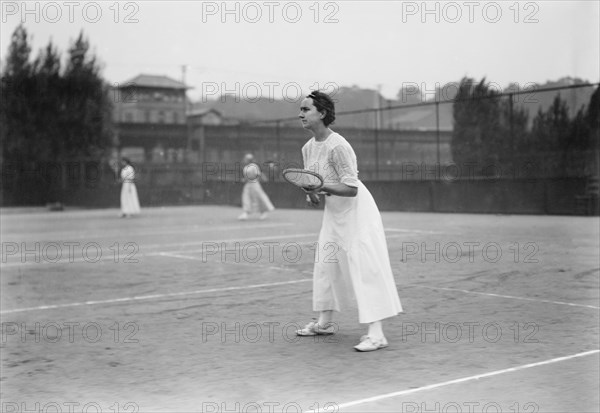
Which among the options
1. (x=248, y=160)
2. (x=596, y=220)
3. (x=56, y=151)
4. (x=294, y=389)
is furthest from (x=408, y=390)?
(x=56, y=151)

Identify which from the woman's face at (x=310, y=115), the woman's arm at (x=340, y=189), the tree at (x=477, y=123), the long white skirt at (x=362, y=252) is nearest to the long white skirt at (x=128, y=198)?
the tree at (x=477, y=123)

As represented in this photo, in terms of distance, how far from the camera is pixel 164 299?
10.1 m

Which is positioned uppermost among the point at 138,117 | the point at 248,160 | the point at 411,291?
the point at 138,117

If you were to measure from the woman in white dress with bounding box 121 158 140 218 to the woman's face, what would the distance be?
81.7 ft

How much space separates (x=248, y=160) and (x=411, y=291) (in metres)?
18.5

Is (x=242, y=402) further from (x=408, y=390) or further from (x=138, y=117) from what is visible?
(x=138, y=117)

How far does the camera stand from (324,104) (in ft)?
22.6

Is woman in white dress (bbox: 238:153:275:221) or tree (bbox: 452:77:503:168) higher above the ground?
tree (bbox: 452:77:503:168)

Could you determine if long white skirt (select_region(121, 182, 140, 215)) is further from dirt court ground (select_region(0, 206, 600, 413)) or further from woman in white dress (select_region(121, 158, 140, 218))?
dirt court ground (select_region(0, 206, 600, 413))

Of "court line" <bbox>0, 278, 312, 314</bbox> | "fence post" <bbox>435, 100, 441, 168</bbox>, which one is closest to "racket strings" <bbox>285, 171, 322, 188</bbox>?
"court line" <bbox>0, 278, 312, 314</bbox>

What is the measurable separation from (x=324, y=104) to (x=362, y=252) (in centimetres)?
118

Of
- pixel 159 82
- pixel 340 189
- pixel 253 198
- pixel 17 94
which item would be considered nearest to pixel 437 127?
pixel 253 198

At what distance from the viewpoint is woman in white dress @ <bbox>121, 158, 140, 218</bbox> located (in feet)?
103

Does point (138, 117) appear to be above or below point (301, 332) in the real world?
above
